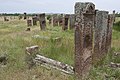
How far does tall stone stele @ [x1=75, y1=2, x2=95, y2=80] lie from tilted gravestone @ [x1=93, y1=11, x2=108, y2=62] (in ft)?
7.25

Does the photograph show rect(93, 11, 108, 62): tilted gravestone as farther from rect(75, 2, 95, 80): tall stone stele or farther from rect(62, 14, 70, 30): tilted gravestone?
rect(62, 14, 70, 30): tilted gravestone

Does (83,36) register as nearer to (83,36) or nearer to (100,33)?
(83,36)

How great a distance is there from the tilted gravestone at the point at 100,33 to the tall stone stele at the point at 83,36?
2209mm

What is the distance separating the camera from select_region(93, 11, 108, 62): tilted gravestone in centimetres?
1005

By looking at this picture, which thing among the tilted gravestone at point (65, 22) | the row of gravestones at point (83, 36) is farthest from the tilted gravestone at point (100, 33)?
the tilted gravestone at point (65, 22)

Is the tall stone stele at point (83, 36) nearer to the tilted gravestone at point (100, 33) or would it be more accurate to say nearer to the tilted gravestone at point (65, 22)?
the tilted gravestone at point (100, 33)

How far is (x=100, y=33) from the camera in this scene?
10172 millimetres

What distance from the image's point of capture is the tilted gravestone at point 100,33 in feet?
33.0

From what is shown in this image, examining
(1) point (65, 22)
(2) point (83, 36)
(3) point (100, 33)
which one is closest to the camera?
(2) point (83, 36)

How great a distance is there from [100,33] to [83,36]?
2.73 meters

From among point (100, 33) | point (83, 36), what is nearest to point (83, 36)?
point (83, 36)

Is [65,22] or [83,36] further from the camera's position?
[65,22]

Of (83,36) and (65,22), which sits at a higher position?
(83,36)

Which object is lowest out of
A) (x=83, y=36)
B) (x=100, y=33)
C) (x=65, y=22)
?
(x=65, y=22)
